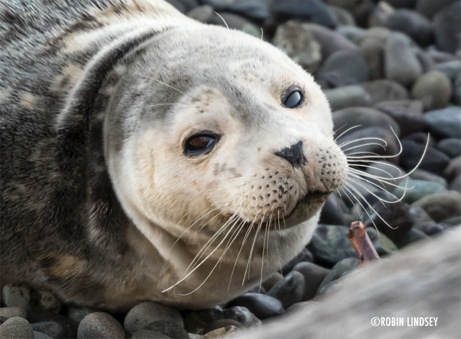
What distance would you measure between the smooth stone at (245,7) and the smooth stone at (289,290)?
3.66m

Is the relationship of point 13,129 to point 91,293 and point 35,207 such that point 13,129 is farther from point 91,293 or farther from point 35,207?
point 91,293

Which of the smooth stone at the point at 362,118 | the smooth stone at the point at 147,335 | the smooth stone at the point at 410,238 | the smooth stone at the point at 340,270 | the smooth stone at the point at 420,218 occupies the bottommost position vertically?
the smooth stone at the point at 420,218

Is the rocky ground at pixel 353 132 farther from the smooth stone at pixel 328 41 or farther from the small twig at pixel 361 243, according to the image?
the small twig at pixel 361 243

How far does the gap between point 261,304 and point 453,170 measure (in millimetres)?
2056

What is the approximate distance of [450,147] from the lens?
692cm

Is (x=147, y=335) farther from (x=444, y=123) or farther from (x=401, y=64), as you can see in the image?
(x=401, y=64)

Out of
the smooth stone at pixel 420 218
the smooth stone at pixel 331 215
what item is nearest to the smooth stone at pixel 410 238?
the smooth stone at pixel 420 218

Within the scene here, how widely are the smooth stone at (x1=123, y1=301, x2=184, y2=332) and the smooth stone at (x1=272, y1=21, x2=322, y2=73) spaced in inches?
126

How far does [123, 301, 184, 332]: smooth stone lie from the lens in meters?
4.88

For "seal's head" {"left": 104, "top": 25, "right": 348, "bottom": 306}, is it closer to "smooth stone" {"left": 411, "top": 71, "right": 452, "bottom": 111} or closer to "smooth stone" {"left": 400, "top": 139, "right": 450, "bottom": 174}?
"smooth stone" {"left": 400, "top": 139, "right": 450, "bottom": 174}

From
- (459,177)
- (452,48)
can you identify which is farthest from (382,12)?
(459,177)

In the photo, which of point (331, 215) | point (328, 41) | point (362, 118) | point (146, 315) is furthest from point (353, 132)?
point (146, 315)

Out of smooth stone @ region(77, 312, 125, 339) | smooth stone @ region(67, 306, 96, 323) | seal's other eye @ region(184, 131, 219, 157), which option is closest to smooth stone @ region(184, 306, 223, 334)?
smooth stone @ region(77, 312, 125, 339)

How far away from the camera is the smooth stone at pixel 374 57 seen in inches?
316
